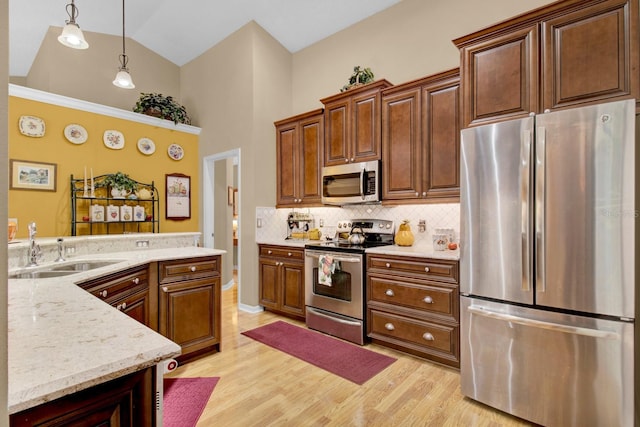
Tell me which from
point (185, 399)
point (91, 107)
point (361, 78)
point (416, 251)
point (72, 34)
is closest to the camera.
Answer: point (185, 399)

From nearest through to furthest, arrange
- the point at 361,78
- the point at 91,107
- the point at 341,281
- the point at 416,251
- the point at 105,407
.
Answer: the point at 105,407
the point at 416,251
the point at 341,281
the point at 361,78
the point at 91,107

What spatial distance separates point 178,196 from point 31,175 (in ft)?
5.89

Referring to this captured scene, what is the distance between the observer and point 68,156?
4.04 meters

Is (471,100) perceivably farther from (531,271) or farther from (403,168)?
(531,271)

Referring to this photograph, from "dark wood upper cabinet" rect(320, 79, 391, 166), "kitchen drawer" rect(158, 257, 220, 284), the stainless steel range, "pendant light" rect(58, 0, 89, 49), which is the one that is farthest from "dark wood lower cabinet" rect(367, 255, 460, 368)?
"pendant light" rect(58, 0, 89, 49)

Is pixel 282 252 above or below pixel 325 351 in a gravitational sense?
above

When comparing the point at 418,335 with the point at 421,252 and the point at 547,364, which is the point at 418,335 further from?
the point at 547,364

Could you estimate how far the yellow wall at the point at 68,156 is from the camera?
370 cm

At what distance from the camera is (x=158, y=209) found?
4.87 meters

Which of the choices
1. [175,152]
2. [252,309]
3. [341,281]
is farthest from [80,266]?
[175,152]

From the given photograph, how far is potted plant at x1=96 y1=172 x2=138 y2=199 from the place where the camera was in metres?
4.27

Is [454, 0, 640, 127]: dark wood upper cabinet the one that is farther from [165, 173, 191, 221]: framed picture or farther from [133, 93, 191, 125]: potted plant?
[165, 173, 191, 221]: framed picture

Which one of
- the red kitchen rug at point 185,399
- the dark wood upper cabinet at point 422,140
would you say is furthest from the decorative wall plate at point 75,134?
the dark wood upper cabinet at point 422,140

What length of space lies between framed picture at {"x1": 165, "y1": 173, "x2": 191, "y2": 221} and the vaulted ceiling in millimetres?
2141
